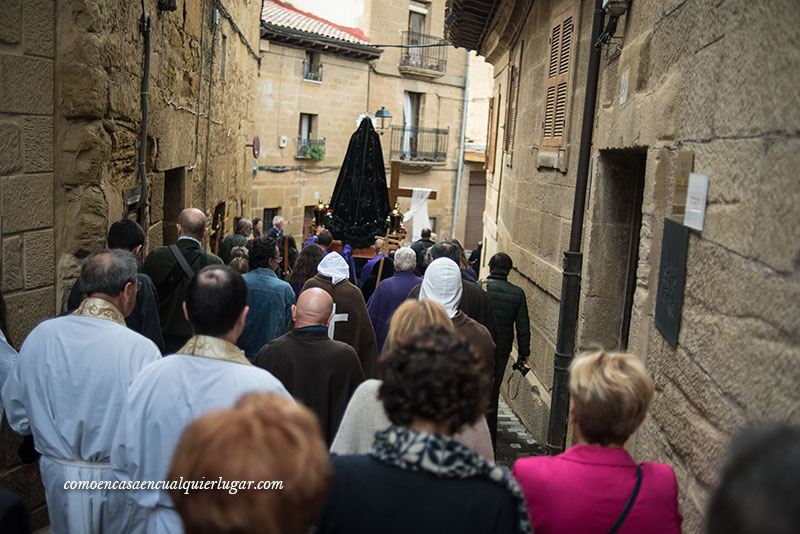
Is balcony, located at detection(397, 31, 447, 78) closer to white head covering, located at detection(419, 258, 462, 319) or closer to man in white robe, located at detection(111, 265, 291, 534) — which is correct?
white head covering, located at detection(419, 258, 462, 319)

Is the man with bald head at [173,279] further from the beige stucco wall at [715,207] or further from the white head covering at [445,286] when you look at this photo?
the beige stucco wall at [715,207]

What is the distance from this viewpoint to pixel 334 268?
557 cm

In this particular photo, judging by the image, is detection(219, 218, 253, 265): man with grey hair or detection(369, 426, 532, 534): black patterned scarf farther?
detection(219, 218, 253, 265): man with grey hair

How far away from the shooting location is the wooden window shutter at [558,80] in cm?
695

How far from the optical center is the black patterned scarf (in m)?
1.91

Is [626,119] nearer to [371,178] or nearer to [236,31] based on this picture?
[371,178]

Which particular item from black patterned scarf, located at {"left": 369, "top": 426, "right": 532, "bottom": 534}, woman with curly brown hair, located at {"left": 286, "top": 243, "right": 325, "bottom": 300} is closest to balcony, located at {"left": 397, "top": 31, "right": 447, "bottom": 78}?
woman with curly brown hair, located at {"left": 286, "top": 243, "right": 325, "bottom": 300}

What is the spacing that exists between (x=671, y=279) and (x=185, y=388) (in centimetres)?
209

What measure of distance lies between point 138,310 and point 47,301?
23.7 inches

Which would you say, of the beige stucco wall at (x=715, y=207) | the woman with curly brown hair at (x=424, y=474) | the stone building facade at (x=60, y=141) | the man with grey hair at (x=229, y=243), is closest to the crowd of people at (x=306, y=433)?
the woman with curly brown hair at (x=424, y=474)

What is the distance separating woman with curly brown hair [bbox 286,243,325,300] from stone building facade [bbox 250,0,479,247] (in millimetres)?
14972

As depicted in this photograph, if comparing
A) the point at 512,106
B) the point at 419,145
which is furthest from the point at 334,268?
the point at 419,145

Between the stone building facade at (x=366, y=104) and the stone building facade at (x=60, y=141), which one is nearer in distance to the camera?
the stone building facade at (x=60, y=141)

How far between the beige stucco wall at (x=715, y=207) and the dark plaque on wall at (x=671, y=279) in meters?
0.07
